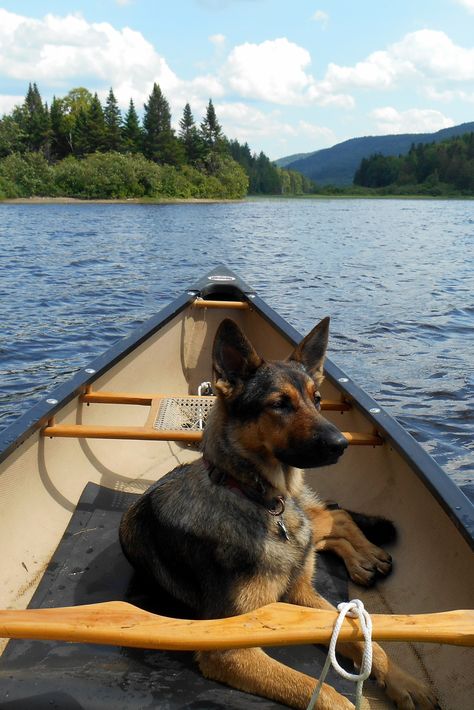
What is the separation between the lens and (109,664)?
369 cm

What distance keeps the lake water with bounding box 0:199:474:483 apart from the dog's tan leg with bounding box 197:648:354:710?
592 centimetres

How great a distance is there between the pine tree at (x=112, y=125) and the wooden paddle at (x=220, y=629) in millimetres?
122470

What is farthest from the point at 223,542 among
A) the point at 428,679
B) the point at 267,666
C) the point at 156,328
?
the point at 156,328

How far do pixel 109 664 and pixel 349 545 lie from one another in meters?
2.05

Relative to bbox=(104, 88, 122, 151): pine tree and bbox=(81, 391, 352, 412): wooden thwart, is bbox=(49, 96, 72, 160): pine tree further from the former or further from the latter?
bbox=(81, 391, 352, 412): wooden thwart

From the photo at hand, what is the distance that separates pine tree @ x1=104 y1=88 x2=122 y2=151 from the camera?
382ft

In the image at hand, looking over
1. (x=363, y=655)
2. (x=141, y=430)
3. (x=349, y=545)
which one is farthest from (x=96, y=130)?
(x=363, y=655)

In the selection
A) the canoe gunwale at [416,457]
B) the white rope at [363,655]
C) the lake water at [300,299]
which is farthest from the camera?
A: the lake water at [300,299]

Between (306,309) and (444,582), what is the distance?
16.2 metres

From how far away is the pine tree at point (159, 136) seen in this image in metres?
120

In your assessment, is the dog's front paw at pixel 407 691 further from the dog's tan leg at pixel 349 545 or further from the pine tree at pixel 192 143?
the pine tree at pixel 192 143

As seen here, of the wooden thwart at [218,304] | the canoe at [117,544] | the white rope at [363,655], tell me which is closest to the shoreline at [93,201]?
the wooden thwart at [218,304]

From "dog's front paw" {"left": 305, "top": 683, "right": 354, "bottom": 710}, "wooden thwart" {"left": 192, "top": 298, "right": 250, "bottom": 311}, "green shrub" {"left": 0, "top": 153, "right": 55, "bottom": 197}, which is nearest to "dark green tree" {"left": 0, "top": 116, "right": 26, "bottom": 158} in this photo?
"green shrub" {"left": 0, "top": 153, "right": 55, "bottom": 197}

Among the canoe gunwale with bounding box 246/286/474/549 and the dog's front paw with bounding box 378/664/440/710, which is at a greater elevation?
the canoe gunwale with bounding box 246/286/474/549
